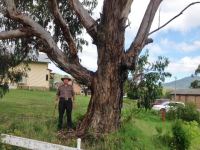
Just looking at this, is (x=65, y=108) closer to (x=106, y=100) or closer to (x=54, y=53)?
(x=106, y=100)

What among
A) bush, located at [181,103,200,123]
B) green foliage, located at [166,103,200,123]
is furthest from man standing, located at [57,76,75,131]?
green foliage, located at [166,103,200,123]

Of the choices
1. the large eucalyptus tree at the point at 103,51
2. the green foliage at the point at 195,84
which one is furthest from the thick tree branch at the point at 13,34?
the green foliage at the point at 195,84

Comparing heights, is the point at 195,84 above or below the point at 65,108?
above

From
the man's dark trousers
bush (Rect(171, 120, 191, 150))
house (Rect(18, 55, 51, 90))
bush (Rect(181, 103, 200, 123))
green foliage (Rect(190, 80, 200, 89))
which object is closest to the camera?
bush (Rect(171, 120, 191, 150))

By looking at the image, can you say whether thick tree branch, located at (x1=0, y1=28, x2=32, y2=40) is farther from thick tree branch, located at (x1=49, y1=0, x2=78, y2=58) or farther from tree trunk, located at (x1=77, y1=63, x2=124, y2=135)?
tree trunk, located at (x1=77, y1=63, x2=124, y2=135)

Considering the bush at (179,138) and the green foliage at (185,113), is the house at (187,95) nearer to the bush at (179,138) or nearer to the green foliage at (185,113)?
the green foliage at (185,113)

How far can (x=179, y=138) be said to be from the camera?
18328 mm

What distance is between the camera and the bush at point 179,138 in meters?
18.1

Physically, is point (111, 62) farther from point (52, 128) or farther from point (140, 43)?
point (52, 128)

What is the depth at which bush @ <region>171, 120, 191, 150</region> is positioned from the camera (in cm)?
1812

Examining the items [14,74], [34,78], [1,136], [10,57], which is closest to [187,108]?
[14,74]

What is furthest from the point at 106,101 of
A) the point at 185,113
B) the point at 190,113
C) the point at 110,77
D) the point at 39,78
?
the point at 39,78

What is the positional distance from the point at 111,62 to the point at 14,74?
12464 mm

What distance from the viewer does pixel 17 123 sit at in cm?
1836
